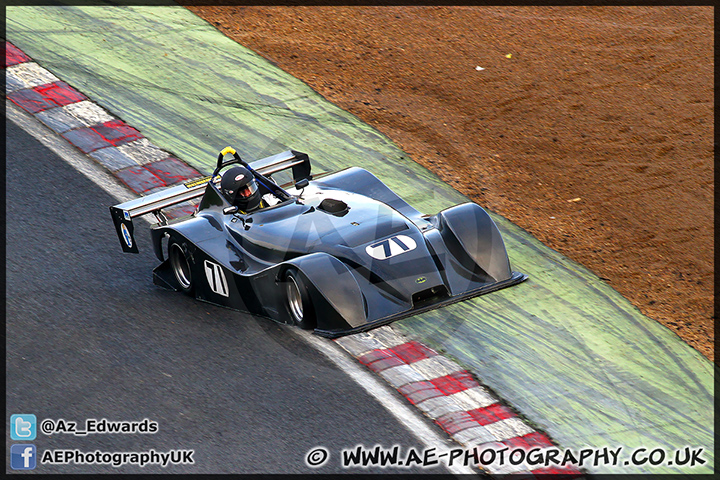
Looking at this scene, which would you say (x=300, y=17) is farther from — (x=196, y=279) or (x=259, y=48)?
(x=196, y=279)

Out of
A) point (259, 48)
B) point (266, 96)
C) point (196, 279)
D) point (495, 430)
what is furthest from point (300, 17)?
point (495, 430)

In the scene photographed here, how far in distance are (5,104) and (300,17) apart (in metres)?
4.87

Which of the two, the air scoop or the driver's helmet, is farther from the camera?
the driver's helmet

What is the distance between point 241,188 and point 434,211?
8.24ft

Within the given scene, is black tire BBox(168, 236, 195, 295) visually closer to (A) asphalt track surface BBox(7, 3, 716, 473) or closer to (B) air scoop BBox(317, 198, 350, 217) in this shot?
(B) air scoop BBox(317, 198, 350, 217)

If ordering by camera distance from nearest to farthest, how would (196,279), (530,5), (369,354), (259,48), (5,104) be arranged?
(369,354), (196,279), (5,104), (259,48), (530,5)

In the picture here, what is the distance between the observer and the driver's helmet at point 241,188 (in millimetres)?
8391

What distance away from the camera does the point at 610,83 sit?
41.2 feet

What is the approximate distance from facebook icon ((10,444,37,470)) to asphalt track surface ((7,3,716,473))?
3272mm

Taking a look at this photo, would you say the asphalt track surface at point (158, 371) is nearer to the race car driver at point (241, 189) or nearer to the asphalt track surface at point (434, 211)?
the race car driver at point (241, 189)

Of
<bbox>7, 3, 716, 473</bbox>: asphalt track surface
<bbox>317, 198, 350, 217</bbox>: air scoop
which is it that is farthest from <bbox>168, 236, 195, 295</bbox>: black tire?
<bbox>7, 3, 716, 473</bbox>: asphalt track surface

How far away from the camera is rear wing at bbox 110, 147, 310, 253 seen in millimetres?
8703

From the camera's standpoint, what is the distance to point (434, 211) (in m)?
9.93

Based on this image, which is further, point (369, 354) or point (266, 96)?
point (266, 96)
